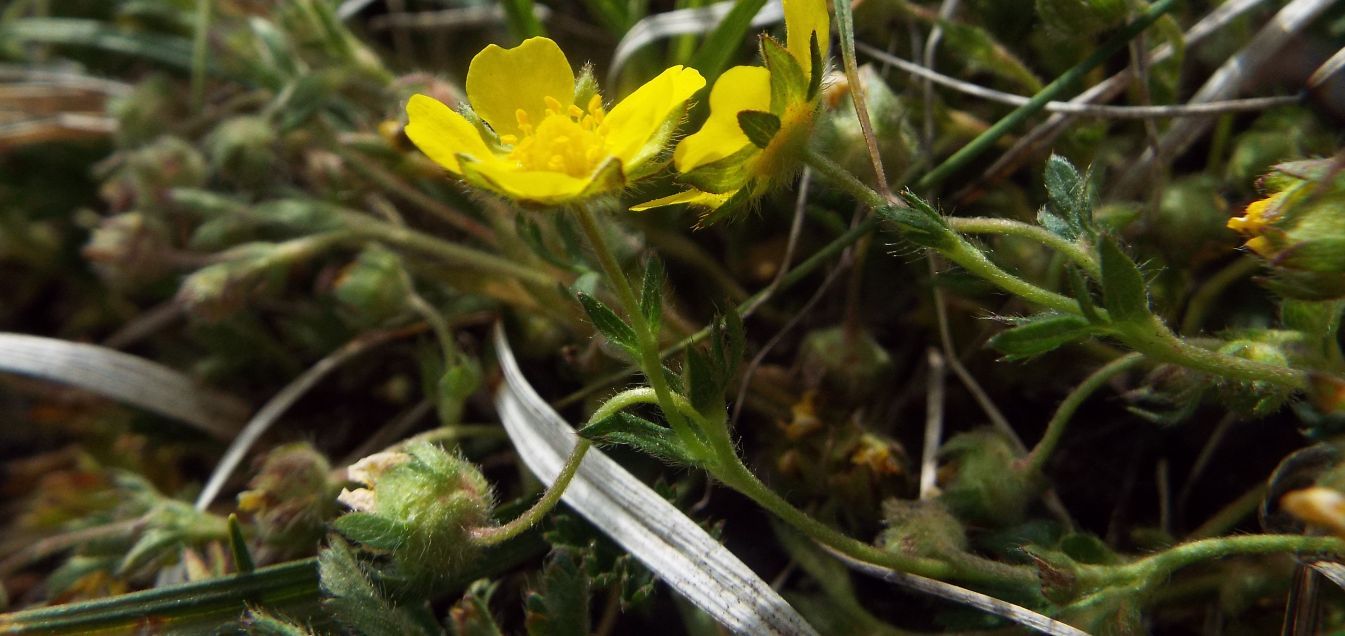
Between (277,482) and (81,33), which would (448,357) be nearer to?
(277,482)

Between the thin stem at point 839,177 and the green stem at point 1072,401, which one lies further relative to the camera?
the green stem at point 1072,401

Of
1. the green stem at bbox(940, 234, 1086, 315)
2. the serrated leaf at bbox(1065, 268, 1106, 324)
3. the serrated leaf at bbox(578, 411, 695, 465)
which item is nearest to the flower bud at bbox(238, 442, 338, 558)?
the serrated leaf at bbox(578, 411, 695, 465)

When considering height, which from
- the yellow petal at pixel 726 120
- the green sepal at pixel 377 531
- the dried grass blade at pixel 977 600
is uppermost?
the yellow petal at pixel 726 120

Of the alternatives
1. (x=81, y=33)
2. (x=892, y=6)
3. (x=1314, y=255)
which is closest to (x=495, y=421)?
(x=892, y=6)

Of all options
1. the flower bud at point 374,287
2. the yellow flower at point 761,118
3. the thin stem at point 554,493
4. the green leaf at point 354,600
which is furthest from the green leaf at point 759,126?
the flower bud at point 374,287

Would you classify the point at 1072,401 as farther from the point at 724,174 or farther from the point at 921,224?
the point at 724,174

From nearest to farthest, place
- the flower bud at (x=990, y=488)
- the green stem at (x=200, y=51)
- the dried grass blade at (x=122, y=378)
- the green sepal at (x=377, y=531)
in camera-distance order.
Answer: the green sepal at (x=377, y=531), the flower bud at (x=990, y=488), the dried grass blade at (x=122, y=378), the green stem at (x=200, y=51)

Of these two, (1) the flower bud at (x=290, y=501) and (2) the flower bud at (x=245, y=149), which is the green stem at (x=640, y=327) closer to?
(1) the flower bud at (x=290, y=501)
